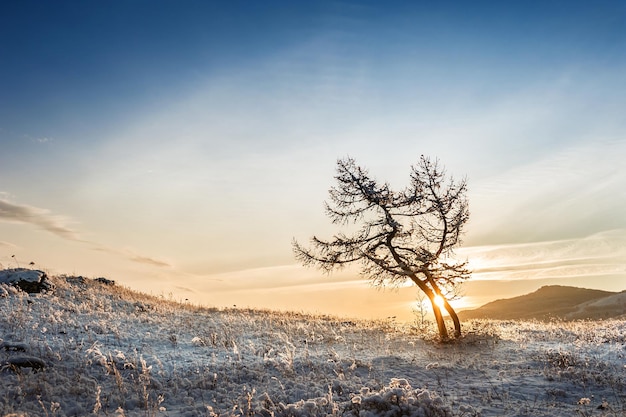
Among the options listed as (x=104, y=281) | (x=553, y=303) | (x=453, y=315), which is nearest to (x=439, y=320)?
(x=453, y=315)

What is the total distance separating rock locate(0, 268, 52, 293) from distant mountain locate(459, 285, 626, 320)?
184 feet

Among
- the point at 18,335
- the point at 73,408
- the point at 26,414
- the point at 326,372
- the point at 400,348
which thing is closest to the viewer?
the point at 26,414

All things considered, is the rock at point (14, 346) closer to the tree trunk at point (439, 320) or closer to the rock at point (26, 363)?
the rock at point (26, 363)

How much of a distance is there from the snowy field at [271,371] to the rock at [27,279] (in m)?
1.48

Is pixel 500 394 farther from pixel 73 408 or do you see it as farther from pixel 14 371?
pixel 14 371

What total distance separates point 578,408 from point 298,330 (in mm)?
12039

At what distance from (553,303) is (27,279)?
83903 millimetres

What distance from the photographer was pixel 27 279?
2120 cm

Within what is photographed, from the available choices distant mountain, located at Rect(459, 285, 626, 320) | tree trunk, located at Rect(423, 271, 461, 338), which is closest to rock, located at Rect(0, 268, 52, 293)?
tree trunk, located at Rect(423, 271, 461, 338)

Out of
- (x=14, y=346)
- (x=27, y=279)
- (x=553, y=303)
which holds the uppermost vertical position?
(x=27, y=279)

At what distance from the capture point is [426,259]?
19.4m

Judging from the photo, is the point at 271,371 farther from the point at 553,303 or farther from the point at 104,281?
the point at 553,303

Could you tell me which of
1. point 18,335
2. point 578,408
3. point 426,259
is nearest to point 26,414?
point 18,335

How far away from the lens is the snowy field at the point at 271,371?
8680mm
